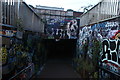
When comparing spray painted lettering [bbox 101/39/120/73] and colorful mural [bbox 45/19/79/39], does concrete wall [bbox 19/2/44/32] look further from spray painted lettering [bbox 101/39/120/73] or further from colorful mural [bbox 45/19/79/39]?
colorful mural [bbox 45/19/79/39]

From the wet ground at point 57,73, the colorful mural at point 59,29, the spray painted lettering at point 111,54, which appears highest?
the colorful mural at point 59,29

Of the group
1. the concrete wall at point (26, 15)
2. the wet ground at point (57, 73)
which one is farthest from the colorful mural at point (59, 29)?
the concrete wall at point (26, 15)

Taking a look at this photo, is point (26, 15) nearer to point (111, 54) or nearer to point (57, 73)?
point (111, 54)

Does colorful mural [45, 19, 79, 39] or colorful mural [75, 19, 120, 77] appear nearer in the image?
colorful mural [75, 19, 120, 77]

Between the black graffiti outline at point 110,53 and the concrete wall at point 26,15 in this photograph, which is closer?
the black graffiti outline at point 110,53

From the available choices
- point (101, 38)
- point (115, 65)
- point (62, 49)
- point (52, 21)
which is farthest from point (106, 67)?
point (62, 49)

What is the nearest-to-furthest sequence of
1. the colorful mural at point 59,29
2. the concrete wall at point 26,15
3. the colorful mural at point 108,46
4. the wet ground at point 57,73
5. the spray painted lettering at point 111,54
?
the spray painted lettering at point 111,54, the colorful mural at point 108,46, the concrete wall at point 26,15, the wet ground at point 57,73, the colorful mural at point 59,29

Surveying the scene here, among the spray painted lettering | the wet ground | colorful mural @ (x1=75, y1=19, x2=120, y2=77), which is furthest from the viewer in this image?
the wet ground

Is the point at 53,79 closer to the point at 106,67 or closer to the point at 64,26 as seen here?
the point at 106,67

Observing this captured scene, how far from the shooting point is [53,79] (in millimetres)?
6695

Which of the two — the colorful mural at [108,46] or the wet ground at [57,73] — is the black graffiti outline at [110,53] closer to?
the colorful mural at [108,46]

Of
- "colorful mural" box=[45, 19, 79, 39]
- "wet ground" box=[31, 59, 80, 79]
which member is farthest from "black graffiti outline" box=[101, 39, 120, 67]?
"colorful mural" box=[45, 19, 79, 39]

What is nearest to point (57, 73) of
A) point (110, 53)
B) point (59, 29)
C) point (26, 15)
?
point (110, 53)

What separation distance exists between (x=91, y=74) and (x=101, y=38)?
Answer: 2.38m
